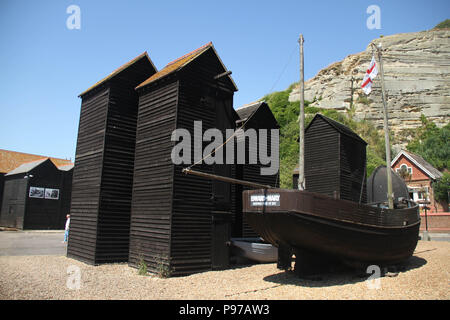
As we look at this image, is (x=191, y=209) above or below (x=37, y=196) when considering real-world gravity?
below

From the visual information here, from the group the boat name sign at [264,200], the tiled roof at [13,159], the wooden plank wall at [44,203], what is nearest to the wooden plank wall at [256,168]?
Result: the boat name sign at [264,200]

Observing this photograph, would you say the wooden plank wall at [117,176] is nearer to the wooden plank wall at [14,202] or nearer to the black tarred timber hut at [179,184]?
the black tarred timber hut at [179,184]

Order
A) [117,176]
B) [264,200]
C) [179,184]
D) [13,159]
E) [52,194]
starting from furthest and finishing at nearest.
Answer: [13,159]
[52,194]
[117,176]
[179,184]
[264,200]

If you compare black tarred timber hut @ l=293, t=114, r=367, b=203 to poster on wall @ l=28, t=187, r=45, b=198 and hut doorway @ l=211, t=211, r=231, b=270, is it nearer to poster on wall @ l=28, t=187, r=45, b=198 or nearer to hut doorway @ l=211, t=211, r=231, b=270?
hut doorway @ l=211, t=211, r=231, b=270

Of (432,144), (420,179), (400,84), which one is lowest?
(420,179)

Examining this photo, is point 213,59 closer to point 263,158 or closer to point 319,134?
point 263,158

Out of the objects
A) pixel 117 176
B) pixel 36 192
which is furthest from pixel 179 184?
pixel 36 192

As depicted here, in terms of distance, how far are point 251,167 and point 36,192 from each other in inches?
1116

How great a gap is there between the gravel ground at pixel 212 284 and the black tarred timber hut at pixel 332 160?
24.4 ft

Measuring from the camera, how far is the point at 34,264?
12.4 meters

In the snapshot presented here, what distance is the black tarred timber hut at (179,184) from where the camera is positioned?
434 inches

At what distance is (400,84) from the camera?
62.5 metres

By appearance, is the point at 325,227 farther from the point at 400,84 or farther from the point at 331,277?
the point at 400,84
